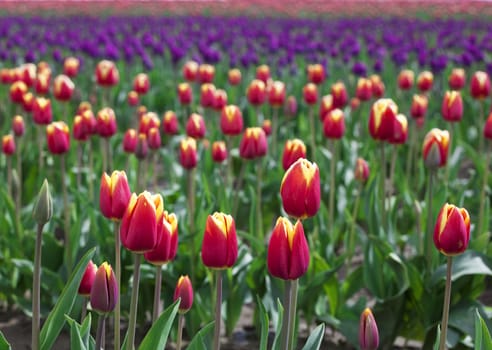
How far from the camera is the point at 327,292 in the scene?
377 centimetres

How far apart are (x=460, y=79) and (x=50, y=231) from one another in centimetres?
308

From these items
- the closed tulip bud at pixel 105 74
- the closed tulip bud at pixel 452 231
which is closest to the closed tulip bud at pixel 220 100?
the closed tulip bud at pixel 105 74

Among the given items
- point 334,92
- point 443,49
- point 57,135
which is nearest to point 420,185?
point 334,92

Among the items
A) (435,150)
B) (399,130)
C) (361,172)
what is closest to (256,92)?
(361,172)

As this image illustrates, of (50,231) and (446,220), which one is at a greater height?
(446,220)

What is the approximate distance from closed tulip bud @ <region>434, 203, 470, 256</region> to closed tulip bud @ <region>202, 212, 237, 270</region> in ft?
1.90

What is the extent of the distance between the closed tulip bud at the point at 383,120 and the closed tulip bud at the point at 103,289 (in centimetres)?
174

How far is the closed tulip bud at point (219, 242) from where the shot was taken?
211 cm

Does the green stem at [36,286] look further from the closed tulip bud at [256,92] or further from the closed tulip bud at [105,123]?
the closed tulip bud at [256,92]

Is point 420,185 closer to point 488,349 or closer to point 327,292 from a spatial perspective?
point 327,292

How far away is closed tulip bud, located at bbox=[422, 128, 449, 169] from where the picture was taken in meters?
3.32

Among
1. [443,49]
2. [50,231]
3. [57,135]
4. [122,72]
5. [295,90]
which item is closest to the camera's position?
[57,135]

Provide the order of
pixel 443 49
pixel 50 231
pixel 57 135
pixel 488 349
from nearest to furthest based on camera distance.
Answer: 1. pixel 488 349
2. pixel 57 135
3. pixel 50 231
4. pixel 443 49

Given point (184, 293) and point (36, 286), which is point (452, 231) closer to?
point (184, 293)
